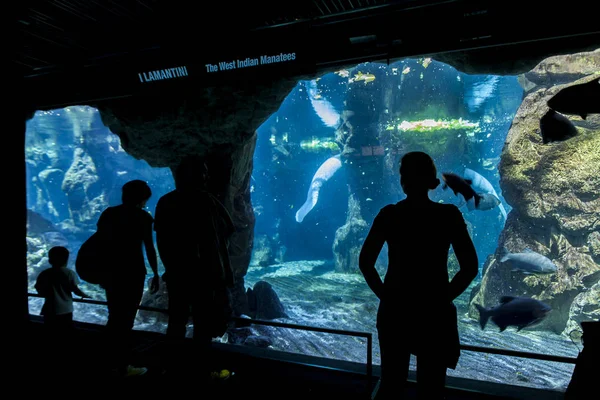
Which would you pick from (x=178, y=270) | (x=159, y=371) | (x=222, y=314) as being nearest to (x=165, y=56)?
(x=178, y=270)

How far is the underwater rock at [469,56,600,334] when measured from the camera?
11.0 meters

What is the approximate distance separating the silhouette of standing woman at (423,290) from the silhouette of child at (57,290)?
13.3 feet

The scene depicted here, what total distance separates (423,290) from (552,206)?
1237 cm

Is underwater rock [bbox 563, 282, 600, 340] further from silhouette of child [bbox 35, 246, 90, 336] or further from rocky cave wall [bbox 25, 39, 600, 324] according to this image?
silhouette of child [bbox 35, 246, 90, 336]

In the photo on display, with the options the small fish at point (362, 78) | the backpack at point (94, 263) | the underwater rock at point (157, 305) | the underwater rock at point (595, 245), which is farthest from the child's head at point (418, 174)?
the small fish at point (362, 78)

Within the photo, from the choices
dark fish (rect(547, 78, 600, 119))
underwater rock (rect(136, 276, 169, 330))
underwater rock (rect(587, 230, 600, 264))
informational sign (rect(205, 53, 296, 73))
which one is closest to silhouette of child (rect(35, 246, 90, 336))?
informational sign (rect(205, 53, 296, 73))

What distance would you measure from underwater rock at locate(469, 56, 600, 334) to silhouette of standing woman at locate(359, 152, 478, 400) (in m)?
10.9

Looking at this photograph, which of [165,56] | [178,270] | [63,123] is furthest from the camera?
[63,123]

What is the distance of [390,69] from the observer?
A: 2089cm

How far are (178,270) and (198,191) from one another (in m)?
0.83

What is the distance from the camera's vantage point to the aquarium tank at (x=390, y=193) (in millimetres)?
9570

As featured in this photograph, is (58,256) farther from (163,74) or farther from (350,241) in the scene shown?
(350,241)

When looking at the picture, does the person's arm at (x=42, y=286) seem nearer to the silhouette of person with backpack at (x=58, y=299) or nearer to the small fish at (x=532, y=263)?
the silhouette of person with backpack at (x=58, y=299)

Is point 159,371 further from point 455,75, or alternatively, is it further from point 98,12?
point 455,75
